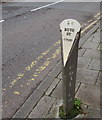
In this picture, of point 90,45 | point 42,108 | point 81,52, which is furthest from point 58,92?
point 90,45

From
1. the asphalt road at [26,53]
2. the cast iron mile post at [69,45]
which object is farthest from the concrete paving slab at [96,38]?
the cast iron mile post at [69,45]

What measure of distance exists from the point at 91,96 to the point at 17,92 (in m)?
1.39

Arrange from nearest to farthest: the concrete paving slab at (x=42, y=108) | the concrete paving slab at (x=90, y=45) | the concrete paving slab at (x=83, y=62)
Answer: the concrete paving slab at (x=42, y=108)
the concrete paving slab at (x=83, y=62)
the concrete paving slab at (x=90, y=45)

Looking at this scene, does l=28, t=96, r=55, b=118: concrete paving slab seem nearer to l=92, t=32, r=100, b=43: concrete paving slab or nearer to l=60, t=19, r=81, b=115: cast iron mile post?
l=60, t=19, r=81, b=115: cast iron mile post

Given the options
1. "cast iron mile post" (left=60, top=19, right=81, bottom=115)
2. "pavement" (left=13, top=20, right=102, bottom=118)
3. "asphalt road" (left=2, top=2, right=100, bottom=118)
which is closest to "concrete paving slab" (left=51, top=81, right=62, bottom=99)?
"pavement" (left=13, top=20, right=102, bottom=118)

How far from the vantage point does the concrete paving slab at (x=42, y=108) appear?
286 cm

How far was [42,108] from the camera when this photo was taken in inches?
117

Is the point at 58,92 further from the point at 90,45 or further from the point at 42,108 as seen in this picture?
the point at 90,45

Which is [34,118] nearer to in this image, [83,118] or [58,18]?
[83,118]

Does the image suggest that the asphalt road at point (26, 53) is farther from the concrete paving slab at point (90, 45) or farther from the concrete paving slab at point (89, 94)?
the concrete paving slab at point (89, 94)

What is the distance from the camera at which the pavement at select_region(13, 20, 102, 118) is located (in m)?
2.89

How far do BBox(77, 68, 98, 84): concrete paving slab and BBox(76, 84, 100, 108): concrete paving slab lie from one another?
168 mm

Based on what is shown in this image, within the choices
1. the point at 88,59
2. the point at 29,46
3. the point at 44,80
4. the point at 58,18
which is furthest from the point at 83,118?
the point at 58,18

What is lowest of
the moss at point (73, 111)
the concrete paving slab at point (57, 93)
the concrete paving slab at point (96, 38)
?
the moss at point (73, 111)
